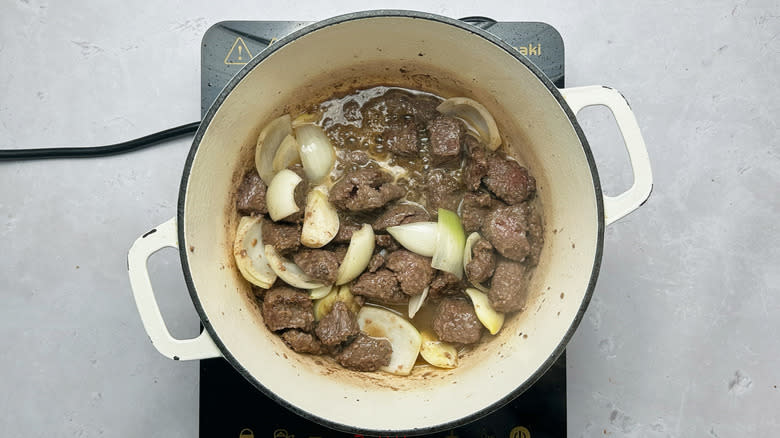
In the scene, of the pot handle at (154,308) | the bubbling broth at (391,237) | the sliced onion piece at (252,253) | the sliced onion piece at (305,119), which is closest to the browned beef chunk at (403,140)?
the bubbling broth at (391,237)

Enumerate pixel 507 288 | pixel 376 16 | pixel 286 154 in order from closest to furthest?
pixel 376 16
pixel 507 288
pixel 286 154

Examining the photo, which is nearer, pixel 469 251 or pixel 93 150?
pixel 469 251

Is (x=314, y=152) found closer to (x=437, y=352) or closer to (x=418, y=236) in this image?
(x=418, y=236)

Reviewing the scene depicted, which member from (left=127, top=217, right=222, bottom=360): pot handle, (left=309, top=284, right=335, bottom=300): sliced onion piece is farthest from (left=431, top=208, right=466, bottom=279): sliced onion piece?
(left=127, top=217, right=222, bottom=360): pot handle

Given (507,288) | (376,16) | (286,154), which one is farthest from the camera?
(286,154)

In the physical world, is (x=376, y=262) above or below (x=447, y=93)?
below

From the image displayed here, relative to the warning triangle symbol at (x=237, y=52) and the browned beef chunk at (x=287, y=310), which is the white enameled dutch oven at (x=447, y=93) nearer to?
the browned beef chunk at (x=287, y=310)

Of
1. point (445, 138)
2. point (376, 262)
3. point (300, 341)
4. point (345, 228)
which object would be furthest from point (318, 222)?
point (445, 138)

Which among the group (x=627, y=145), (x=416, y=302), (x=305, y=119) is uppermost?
(x=627, y=145)
